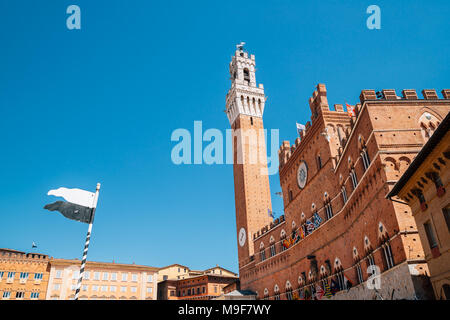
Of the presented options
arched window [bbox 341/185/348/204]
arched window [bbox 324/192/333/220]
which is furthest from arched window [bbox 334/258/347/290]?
arched window [bbox 341/185/348/204]

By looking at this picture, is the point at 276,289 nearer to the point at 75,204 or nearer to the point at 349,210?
the point at 349,210

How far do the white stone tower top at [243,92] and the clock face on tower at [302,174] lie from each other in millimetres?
29579

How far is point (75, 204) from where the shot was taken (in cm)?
1169

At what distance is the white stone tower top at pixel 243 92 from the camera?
62.5m

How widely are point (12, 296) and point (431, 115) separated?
194 ft

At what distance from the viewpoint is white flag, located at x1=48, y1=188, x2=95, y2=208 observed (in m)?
11.3

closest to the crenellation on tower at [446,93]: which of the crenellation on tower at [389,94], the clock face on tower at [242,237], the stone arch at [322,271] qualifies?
the crenellation on tower at [389,94]

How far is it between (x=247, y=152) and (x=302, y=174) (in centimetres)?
2585

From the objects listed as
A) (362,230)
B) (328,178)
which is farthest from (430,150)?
(328,178)

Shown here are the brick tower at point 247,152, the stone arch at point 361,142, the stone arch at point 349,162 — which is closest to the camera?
the stone arch at point 361,142

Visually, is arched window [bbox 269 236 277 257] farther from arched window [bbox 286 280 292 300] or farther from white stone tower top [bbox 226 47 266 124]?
white stone tower top [bbox 226 47 266 124]

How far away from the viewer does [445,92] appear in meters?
19.1

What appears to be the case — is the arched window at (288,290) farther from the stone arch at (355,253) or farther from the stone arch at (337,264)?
the stone arch at (355,253)
